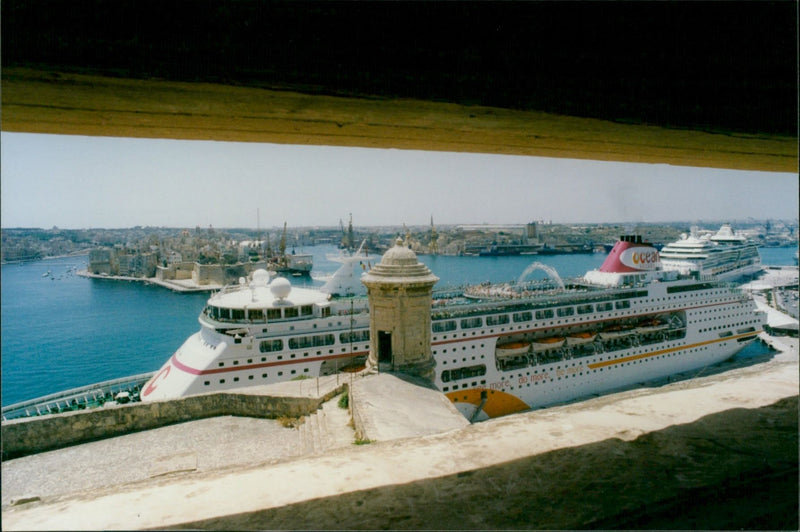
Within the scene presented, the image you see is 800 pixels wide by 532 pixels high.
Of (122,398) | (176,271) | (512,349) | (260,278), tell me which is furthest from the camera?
(176,271)

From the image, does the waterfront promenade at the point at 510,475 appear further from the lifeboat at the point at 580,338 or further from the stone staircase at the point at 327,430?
the lifeboat at the point at 580,338

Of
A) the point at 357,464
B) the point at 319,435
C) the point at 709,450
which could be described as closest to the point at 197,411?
the point at 319,435

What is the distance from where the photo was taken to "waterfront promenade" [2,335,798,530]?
1.65 metres

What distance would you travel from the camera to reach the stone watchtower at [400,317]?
721 centimetres

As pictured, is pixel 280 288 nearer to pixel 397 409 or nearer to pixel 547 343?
pixel 547 343

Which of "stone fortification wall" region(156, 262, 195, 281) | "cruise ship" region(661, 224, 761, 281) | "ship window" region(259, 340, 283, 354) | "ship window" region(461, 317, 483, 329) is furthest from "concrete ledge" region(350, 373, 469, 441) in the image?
"stone fortification wall" region(156, 262, 195, 281)

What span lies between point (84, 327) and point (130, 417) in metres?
33.9

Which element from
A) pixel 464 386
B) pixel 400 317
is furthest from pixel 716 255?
pixel 400 317

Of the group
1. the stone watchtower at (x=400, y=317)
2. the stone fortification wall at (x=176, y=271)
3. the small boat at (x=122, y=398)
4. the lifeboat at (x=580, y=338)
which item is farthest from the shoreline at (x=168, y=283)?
the stone watchtower at (x=400, y=317)

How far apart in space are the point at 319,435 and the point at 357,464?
4415 mm

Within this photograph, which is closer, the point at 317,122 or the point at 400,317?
the point at 317,122

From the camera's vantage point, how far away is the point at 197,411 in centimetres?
777

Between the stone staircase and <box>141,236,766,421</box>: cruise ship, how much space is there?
5387 millimetres

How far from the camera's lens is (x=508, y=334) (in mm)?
19438
